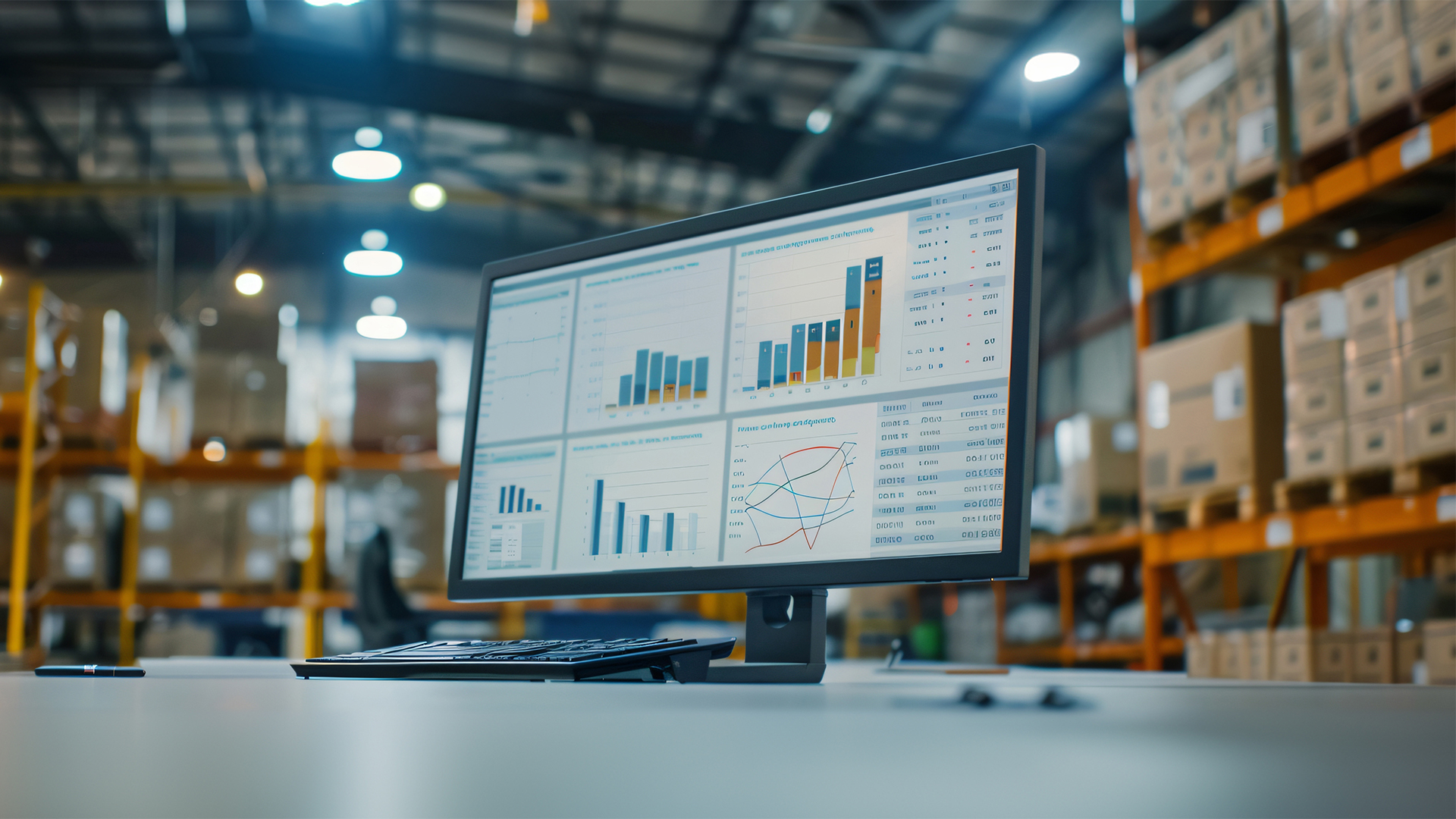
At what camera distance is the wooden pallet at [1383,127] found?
2602 millimetres

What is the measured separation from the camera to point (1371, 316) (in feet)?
8.85

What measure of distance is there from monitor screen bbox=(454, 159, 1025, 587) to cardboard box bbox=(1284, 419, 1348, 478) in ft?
7.39

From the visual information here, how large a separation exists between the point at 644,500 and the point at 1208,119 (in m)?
2.86

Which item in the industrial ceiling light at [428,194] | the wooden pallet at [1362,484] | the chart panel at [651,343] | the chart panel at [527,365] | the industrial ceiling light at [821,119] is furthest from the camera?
the industrial ceiling light at [428,194]

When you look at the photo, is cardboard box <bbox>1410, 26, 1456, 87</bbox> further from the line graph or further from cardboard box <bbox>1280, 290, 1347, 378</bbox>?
the line graph

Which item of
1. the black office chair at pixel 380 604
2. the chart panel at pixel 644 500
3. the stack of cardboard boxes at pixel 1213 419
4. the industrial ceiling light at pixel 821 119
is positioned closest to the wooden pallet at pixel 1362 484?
the stack of cardboard boxes at pixel 1213 419

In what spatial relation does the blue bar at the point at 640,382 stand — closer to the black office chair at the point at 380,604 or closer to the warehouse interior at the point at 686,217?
the warehouse interior at the point at 686,217

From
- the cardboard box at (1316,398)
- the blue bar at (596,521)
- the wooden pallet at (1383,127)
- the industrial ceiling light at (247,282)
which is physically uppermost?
the industrial ceiling light at (247,282)

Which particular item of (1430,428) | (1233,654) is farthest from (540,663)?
(1233,654)

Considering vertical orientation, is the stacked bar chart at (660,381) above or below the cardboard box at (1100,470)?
below

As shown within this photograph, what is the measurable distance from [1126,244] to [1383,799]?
761 centimetres

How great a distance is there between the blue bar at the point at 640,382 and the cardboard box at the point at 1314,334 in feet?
7.68

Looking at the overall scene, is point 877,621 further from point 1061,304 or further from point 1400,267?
point 1400,267

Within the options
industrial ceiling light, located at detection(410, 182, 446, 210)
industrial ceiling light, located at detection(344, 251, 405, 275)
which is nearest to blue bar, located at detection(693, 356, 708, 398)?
industrial ceiling light, located at detection(344, 251, 405, 275)
